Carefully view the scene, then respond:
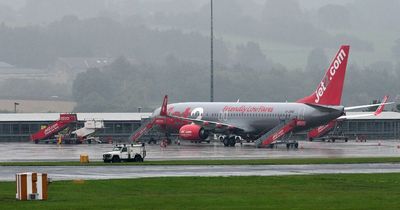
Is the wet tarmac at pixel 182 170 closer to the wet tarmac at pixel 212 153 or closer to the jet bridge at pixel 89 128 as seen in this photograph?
the wet tarmac at pixel 212 153

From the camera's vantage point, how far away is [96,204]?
3747 centimetres

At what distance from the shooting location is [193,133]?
103 metres

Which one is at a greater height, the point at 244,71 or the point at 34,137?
the point at 244,71

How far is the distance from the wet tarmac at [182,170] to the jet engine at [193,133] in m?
41.4

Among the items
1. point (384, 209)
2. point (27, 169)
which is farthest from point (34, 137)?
point (384, 209)

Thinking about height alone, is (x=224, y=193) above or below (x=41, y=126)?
below

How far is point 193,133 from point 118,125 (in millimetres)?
21467

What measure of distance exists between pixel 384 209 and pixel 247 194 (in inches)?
283

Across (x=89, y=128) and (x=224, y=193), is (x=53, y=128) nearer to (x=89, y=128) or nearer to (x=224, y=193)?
(x=89, y=128)

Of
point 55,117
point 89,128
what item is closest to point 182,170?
point 89,128

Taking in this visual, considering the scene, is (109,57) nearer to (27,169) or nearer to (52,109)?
(52,109)

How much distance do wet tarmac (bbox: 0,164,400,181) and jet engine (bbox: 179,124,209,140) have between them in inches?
1631

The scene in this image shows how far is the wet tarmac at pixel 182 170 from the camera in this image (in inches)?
2089

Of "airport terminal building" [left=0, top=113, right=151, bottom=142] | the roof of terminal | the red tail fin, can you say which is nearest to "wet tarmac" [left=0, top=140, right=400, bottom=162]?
the red tail fin
